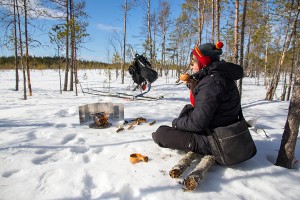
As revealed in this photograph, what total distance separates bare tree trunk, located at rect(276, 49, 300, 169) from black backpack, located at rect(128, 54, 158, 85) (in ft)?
11.8

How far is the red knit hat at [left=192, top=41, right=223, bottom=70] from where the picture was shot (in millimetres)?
2416

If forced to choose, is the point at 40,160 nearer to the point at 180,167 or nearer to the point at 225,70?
the point at 180,167

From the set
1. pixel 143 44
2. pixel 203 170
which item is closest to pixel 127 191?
pixel 203 170

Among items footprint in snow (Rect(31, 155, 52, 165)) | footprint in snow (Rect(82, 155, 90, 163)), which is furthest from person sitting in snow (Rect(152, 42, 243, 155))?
footprint in snow (Rect(31, 155, 52, 165))

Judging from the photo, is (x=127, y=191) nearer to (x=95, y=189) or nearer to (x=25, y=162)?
(x=95, y=189)

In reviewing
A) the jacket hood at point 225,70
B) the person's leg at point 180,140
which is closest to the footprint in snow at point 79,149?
the person's leg at point 180,140

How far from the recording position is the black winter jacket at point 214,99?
2.16 m

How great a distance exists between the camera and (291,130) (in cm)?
244

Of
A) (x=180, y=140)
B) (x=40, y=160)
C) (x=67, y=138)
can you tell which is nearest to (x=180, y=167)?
(x=180, y=140)

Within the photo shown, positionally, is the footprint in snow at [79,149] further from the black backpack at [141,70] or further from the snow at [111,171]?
the black backpack at [141,70]

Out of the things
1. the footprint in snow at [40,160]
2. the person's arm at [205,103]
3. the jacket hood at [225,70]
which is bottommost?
the footprint in snow at [40,160]

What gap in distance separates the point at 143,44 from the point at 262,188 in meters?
19.3

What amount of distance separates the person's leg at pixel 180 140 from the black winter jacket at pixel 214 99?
9 centimetres

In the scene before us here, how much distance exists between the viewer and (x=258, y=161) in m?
2.53
